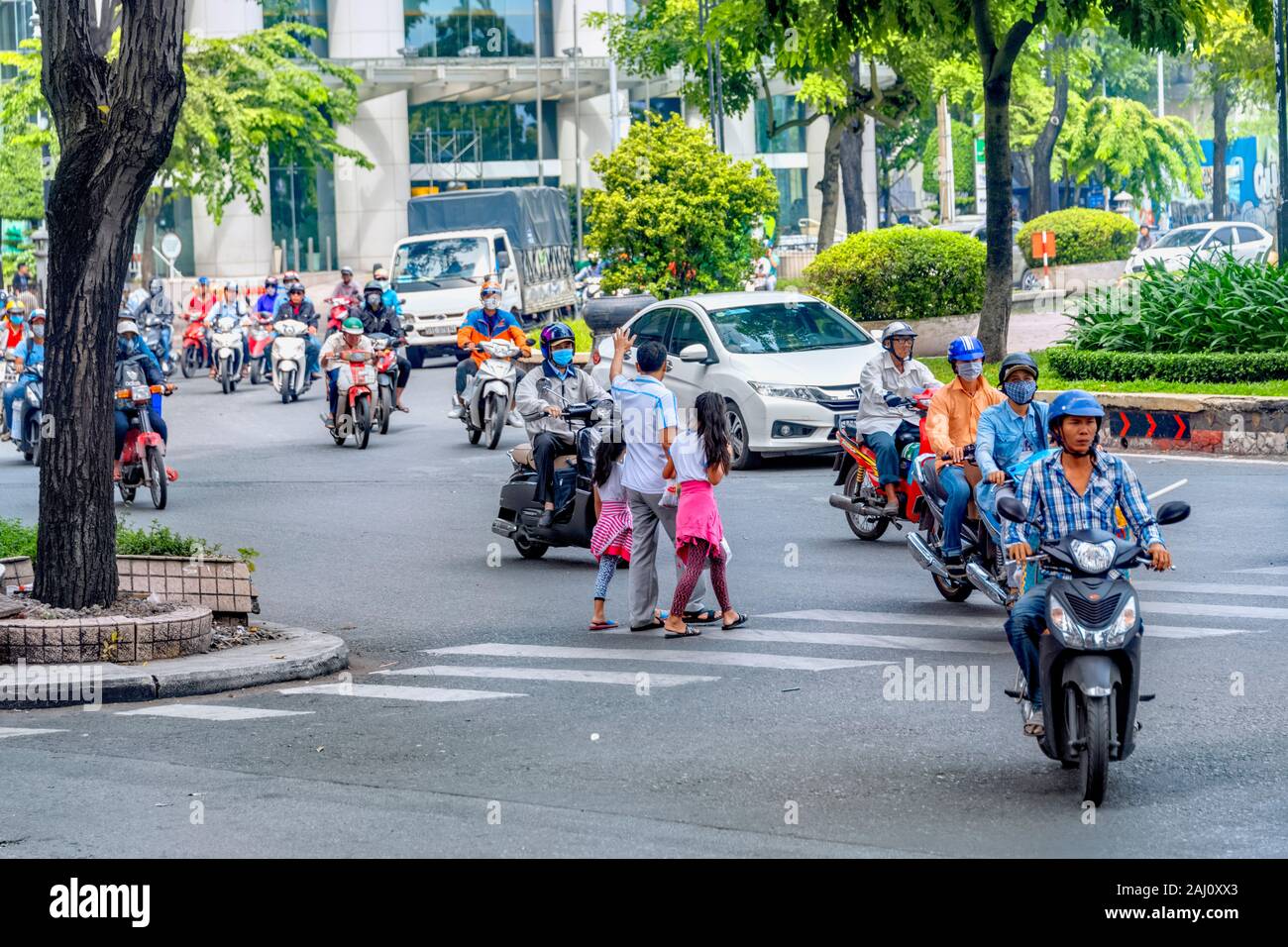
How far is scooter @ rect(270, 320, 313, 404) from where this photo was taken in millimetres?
29500

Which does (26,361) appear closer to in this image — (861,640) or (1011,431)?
(861,640)

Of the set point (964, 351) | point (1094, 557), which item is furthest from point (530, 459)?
point (1094, 557)

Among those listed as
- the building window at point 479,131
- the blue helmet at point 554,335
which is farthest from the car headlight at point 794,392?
the building window at point 479,131

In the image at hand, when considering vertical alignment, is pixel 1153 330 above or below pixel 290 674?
above

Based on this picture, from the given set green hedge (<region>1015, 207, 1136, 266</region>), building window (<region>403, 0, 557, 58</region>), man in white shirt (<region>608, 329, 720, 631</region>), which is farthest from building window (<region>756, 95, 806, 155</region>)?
man in white shirt (<region>608, 329, 720, 631</region>)

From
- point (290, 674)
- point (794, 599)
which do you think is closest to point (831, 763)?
point (290, 674)

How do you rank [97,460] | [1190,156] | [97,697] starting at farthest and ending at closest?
[1190,156], [97,460], [97,697]

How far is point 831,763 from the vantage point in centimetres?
788

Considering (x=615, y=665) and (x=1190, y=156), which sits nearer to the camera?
(x=615, y=665)

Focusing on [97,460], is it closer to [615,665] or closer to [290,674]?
[290,674]

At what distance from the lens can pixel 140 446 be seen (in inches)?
696

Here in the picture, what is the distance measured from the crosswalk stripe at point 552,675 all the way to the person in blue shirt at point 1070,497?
2545 mm

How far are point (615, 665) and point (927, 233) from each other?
18.3m

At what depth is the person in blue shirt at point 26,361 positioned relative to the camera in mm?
22484
